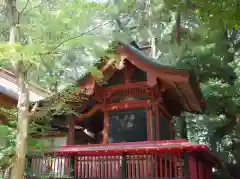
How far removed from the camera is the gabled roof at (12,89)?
1064 centimetres

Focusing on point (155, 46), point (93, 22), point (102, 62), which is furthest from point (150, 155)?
point (155, 46)

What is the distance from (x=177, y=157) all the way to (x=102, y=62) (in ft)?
12.3

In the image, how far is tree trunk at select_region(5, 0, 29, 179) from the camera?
6199 mm

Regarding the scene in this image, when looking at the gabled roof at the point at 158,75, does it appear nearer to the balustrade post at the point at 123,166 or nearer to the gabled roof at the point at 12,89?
the gabled roof at the point at 12,89

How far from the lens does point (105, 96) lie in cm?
1017

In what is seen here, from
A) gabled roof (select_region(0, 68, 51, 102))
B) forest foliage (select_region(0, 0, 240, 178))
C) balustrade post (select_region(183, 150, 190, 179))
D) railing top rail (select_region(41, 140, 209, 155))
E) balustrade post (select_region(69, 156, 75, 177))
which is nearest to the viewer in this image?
forest foliage (select_region(0, 0, 240, 178))

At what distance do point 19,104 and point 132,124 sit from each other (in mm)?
4177

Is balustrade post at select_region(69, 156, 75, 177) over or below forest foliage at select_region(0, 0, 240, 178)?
below

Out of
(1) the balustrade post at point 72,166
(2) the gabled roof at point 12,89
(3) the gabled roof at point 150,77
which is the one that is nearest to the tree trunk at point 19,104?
(3) the gabled roof at point 150,77

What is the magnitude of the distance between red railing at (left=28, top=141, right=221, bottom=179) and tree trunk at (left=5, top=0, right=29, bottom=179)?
279 centimetres

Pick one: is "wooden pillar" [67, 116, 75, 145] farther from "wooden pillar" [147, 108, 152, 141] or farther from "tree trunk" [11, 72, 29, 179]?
"tree trunk" [11, 72, 29, 179]

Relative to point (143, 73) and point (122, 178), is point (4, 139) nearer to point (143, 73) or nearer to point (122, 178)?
point (122, 178)

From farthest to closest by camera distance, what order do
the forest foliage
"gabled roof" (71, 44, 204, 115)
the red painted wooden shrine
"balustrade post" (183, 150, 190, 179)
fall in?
"gabled roof" (71, 44, 204, 115)
the red painted wooden shrine
"balustrade post" (183, 150, 190, 179)
the forest foliage

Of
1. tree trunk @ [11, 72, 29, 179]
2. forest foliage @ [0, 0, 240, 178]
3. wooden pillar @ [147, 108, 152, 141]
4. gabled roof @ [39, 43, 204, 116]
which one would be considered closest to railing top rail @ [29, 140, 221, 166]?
wooden pillar @ [147, 108, 152, 141]
